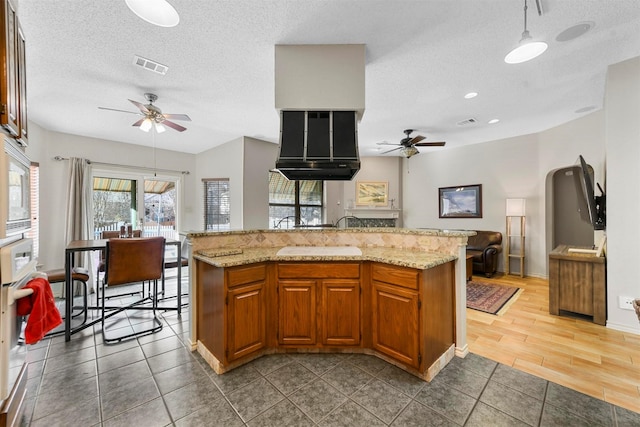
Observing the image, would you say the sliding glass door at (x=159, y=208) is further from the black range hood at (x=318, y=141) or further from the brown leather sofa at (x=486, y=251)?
the brown leather sofa at (x=486, y=251)

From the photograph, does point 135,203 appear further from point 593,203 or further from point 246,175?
point 593,203

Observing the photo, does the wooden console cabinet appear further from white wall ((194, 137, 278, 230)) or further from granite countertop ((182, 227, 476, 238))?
white wall ((194, 137, 278, 230))

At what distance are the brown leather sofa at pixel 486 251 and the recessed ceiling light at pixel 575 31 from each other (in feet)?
12.0

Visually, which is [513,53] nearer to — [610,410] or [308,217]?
[610,410]

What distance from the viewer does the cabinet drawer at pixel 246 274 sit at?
1.99m

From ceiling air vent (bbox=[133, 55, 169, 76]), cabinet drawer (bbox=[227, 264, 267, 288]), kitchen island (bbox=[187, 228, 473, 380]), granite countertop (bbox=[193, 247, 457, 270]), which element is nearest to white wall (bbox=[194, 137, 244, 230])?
ceiling air vent (bbox=[133, 55, 169, 76])

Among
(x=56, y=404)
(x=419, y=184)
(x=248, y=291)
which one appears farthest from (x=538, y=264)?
(x=56, y=404)

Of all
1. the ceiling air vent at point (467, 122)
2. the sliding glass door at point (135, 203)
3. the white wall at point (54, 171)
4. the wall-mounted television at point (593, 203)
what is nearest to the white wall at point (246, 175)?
the sliding glass door at point (135, 203)

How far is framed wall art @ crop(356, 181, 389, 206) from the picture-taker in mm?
6754

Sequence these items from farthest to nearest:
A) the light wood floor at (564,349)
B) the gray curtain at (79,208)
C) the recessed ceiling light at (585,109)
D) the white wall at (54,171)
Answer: the gray curtain at (79,208)
the white wall at (54,171)
the recessed ceiling light at (585,109)
the light wood floor at (564,349)

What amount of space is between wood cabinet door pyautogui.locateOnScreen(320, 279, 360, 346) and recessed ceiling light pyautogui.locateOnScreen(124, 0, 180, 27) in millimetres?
2357

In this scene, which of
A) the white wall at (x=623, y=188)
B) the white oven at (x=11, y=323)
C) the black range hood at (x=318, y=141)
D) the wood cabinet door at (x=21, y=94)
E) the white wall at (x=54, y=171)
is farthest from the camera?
the white wall at (x=54, y=171)

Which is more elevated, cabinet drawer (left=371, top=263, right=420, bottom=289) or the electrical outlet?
cabinet drawer (left=371, top=263, right=420, bottom=289)

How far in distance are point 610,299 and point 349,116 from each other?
11.2ft
